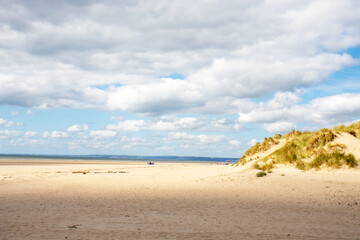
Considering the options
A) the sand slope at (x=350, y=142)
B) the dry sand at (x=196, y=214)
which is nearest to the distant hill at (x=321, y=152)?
the sand slope at (x=350, y=142)

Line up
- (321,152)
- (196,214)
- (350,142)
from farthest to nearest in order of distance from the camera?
(350,142)
(321,152)
(196,214)

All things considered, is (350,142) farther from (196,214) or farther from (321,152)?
(196,214)

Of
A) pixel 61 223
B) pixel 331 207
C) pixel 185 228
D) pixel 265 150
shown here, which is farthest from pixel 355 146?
pixel 61 223

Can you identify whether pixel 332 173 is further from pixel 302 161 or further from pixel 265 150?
pixel 265 150

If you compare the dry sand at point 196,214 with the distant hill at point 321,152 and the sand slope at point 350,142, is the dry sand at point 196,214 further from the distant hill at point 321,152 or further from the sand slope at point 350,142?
the sand slope at point 350,142

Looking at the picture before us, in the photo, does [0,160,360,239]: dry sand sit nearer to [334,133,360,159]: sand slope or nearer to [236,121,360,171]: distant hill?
[236,121,360,171]: distant hill

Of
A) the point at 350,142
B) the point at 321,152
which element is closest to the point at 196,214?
the point at 321,152

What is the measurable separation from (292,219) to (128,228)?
549 centimetres

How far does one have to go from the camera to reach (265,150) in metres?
33.6

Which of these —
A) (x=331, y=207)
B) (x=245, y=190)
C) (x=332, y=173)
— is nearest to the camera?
(x=331, y=207)

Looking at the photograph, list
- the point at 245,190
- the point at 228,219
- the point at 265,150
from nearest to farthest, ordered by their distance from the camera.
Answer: the point at 228,219, the point at 245,190, the point at 265,150

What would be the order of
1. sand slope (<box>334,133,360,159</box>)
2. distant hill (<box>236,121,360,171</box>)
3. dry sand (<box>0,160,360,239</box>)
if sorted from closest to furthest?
dry sand (<box>0,160,360,239</box>)
distant hill (<box>236,121,360,171</box>)
sand slope (<box>334,133,360,159</box>)

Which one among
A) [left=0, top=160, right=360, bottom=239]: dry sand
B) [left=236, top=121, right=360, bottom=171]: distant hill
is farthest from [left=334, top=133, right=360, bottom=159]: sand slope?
[left=0, top=160, right=360, bottom=239]: dry sand

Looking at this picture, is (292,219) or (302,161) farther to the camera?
(302,161)
